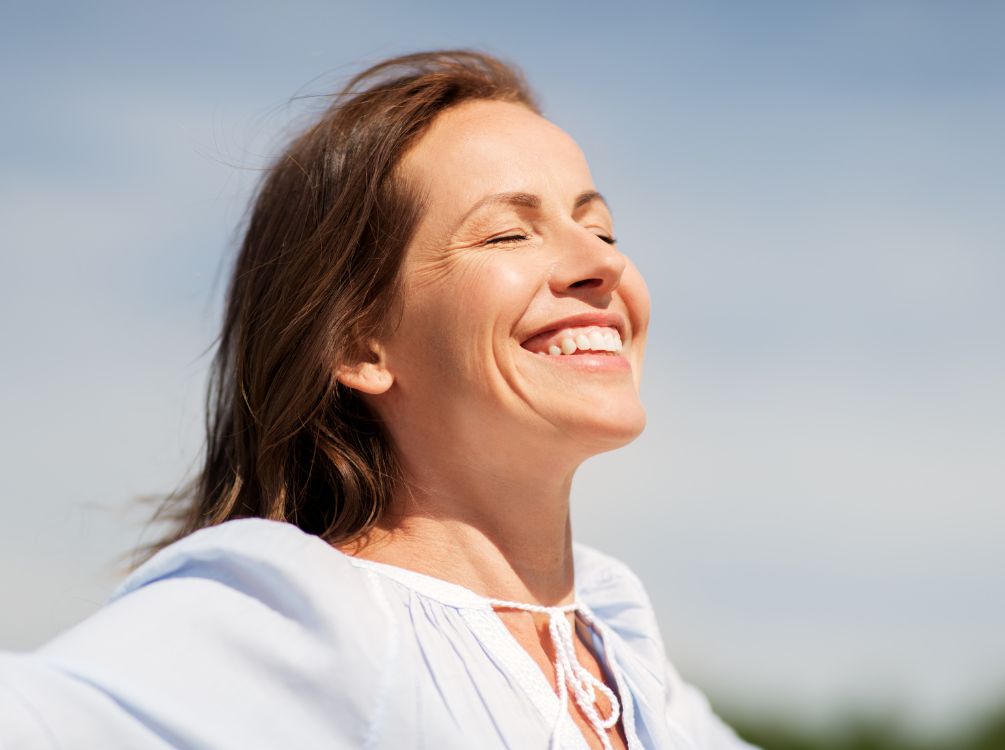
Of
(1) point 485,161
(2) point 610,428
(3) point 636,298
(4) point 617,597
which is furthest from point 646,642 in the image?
(1) point 485,161

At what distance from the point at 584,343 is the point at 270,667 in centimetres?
101

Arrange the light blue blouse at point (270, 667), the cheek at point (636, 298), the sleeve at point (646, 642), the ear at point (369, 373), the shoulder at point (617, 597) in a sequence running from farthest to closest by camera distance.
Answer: the shoulder at point (617, 597)
the sleeve at point (646, 642)
the cheek at point (636, 298)
the ear at point (369, 373)
the light blue blouse at point (270, 667)

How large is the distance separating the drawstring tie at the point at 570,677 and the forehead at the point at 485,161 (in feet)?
3.06

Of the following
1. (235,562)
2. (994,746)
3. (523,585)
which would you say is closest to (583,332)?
(523,585)

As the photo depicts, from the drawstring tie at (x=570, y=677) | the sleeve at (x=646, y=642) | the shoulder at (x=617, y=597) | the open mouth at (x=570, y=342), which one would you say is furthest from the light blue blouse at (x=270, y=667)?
the shoulder at (x=617, y=597)

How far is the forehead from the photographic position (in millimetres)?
2525

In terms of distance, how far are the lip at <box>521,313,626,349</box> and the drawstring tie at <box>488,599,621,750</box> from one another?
1.96 ft

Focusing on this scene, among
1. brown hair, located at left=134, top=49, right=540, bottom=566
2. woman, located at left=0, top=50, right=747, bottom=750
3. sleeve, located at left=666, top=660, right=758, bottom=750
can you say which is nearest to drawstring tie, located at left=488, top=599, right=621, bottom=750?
woman, located at left=0, top=50, right=747, bottom=750

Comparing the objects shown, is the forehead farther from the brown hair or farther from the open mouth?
the open mouth

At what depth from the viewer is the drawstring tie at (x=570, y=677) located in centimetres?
231

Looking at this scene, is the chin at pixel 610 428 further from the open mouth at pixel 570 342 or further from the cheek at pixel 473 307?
the cheek at pixel 473 307

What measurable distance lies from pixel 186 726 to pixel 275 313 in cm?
115

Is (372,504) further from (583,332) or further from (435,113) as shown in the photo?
(435,113)

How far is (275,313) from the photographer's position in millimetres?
2648
